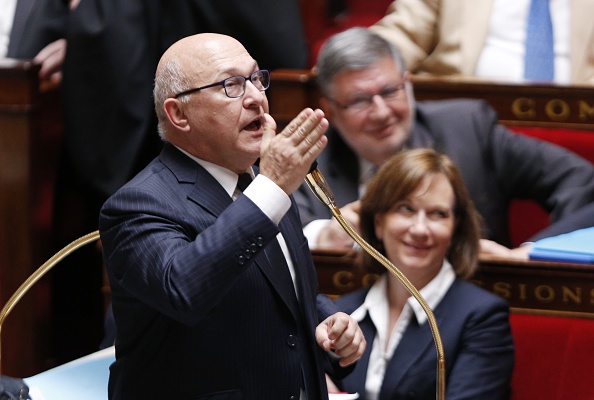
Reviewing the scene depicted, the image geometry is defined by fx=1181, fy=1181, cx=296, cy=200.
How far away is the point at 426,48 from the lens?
8.51ft

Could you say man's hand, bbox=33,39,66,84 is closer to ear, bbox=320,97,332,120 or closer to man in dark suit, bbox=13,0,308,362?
man in dark suit, bbox=13,0,308,362

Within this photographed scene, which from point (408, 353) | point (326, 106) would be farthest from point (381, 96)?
point (408, 353)

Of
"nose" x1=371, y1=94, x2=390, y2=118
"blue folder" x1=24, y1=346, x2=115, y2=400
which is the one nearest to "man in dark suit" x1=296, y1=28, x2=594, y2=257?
"nose" x1=371, y1=94, x2=390, y2=118

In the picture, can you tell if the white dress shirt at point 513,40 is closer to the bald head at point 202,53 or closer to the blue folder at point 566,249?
the blue folder at point 566,249

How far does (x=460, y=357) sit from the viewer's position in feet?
5.96

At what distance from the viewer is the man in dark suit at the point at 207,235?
4.01 ft

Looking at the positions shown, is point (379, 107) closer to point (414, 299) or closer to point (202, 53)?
point (414, 299)

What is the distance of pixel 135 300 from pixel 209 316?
9cm

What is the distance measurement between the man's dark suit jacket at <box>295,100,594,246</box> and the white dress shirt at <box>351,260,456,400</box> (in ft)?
1.06

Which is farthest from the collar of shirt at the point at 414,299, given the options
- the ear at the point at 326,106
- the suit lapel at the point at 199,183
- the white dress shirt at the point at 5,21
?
the white dress shirt at the point at 5,21

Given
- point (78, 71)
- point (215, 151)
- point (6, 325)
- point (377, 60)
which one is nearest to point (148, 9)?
point (78, 71)

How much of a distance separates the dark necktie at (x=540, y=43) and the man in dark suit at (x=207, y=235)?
1241 millimetres

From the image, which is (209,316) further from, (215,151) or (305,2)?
(305,2)

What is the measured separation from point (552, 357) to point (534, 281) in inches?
4.9
